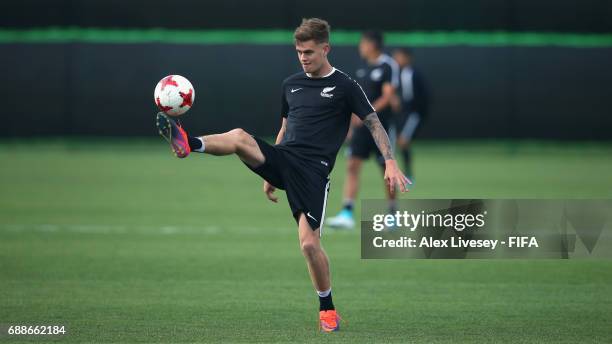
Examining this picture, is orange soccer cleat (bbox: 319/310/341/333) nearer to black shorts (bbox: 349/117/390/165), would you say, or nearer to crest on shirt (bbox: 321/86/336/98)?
crest on shirt (bbox: 321/86/336/98)

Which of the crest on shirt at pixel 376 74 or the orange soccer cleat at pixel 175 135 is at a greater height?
the crest on shirt at pixel 376 74

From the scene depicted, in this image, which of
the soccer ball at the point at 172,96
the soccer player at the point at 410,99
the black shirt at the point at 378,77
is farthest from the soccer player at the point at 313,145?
the soccer player at the point at 410,99

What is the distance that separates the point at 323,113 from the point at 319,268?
1217mm

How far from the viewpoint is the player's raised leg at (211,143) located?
23.5ft

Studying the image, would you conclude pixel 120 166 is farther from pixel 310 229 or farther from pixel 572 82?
pixel 310 229

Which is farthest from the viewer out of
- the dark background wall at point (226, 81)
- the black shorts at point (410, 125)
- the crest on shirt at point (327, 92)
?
the dark background wall at point (226, 81)

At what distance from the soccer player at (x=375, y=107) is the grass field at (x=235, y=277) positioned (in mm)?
650

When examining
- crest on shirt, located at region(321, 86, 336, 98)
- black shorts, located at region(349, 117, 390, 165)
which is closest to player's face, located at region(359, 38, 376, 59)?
black shorts, located at region(349, 117, 390, 165)

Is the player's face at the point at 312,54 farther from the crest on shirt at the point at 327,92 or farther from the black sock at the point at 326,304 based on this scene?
the black sock at the point at 326,304

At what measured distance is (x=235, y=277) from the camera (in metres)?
10.2

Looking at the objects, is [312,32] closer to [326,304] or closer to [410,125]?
[326,304]

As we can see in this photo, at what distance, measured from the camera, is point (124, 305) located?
8.61 meters

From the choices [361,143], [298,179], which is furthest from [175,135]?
[361,143]

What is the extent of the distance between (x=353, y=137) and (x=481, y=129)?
46.4ft
